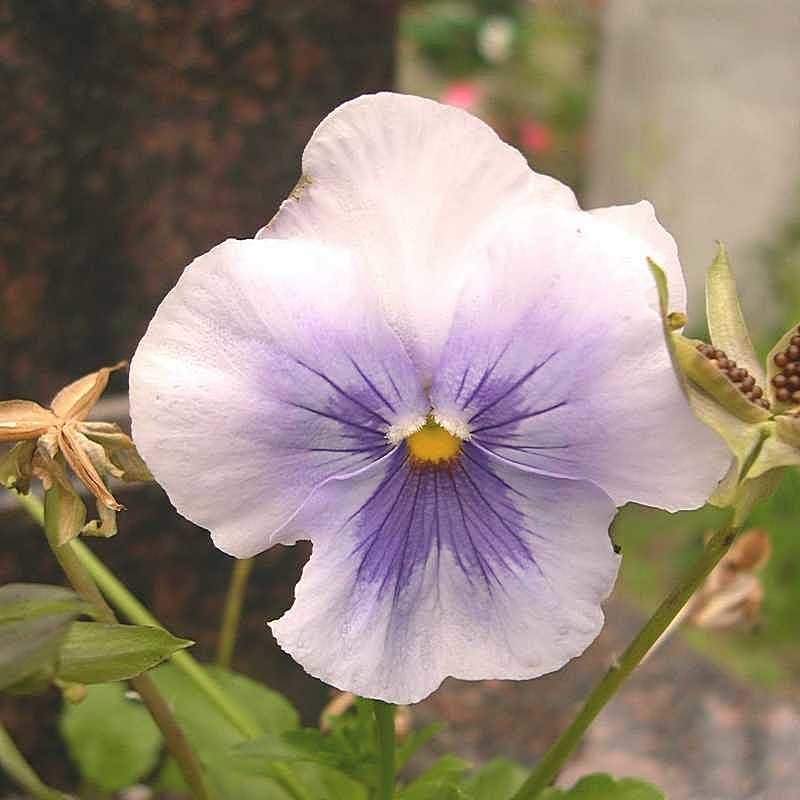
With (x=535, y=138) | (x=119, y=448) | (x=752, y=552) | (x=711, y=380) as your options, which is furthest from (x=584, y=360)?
(x=535, y=138)

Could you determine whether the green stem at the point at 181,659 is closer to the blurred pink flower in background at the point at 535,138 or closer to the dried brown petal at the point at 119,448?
the dried brown petal at the point at 119,448

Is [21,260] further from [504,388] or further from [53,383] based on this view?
[504,388]

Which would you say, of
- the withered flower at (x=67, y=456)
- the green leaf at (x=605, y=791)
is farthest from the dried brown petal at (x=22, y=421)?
the green leaf at (x=605, y=791)

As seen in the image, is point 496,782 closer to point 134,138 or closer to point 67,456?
point 67,456

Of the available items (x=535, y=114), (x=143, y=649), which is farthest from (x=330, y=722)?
(x=535, y=114)

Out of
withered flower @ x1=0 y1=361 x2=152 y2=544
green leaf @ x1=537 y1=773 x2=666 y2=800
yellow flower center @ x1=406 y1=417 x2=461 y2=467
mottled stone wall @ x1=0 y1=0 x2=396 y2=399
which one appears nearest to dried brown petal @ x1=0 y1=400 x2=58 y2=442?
withered flower @ x1=0 y1=361 x2=152 y2=544

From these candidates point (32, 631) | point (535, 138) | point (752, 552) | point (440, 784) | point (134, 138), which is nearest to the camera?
point (32, 631)
